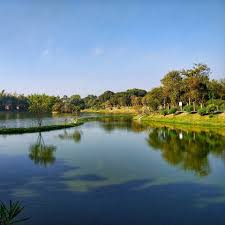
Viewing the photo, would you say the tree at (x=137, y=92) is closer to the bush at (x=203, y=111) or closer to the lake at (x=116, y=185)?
the bush at (x=203, y=111)

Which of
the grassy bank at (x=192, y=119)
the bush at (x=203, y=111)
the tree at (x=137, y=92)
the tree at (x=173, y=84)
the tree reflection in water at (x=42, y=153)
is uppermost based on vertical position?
the tree at (x=137, y=92)

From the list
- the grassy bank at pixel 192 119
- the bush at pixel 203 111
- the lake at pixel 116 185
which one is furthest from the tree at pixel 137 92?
the lake at pixel 116 185

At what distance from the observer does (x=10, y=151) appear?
85.6 ft

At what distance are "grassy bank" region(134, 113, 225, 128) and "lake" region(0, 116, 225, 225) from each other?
2367 cm

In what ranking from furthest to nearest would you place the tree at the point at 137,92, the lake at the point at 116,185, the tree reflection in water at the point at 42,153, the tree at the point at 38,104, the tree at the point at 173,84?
the tree at the point at 137,92, the tree at the point at 173,84, the tree at the point at 38,104, the tree reflection in water at the point at 42,153, the lake at the point at 116,185

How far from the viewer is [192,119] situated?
56.1 m

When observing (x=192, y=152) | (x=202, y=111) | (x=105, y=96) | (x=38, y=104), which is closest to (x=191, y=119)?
(x=202, y=111)

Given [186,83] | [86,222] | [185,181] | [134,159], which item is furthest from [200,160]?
[186,83]

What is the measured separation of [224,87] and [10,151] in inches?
2136

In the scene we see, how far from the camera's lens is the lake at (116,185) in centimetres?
1133

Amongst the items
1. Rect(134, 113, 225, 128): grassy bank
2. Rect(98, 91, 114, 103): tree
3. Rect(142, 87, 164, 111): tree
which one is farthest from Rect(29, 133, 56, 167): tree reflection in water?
Rect(98, 91, 114, 103): tree

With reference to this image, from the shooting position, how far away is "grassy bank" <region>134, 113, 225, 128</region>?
4971 cm

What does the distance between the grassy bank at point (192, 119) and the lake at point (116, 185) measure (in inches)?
932

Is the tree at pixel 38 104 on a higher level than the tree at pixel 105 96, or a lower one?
lower
